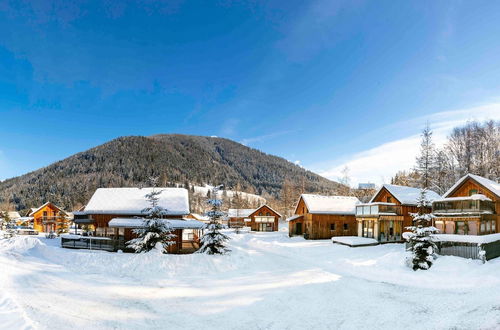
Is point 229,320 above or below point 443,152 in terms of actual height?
below

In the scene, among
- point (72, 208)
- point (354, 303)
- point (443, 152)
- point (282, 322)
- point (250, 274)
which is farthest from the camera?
point (72, 208)

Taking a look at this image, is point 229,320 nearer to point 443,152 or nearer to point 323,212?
point 323,212

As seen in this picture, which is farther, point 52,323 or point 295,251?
point 295,251

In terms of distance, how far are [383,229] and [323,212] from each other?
888 cm

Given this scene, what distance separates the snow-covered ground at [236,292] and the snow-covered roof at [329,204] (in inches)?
692

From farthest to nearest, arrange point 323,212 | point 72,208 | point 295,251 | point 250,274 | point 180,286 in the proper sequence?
point 72,208 → point 323,212 → point 295,251 → point 250,274 → point 180,286

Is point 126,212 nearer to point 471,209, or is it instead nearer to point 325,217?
point 325,217

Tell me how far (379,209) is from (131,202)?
31.7m

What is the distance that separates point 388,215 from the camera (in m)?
34.9

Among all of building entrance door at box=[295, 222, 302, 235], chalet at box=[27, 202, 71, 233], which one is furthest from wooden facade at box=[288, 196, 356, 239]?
chalet at box=[27, 202, 71, 233]

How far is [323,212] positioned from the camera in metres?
41.9

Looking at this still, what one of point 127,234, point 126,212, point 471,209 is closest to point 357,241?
point 471,209

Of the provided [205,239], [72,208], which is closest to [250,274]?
[205,239]

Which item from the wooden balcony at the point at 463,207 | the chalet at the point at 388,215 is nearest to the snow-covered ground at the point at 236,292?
the wooden balcony at the point at 463,207
